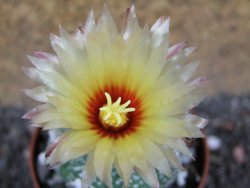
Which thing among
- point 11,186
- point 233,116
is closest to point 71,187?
point 11,186

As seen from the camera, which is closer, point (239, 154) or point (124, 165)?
point (124, 165)

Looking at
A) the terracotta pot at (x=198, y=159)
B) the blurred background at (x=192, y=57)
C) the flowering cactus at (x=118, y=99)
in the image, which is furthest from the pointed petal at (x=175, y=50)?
the blurred background at (x=192, y=57)

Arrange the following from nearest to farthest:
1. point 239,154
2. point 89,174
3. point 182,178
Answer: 1. point 89,174
2. point 182,178
3. point 239,154

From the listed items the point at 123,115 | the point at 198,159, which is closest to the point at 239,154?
the point at 198,159

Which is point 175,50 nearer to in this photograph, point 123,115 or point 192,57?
point 123,115

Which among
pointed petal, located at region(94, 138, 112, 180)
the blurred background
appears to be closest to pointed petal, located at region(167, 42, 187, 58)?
pointed petal, located at region(94, 138, 112, 180)

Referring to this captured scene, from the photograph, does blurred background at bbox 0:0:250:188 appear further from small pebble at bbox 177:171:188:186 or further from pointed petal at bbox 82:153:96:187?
pointed petal at bbox 82:153:96:187
